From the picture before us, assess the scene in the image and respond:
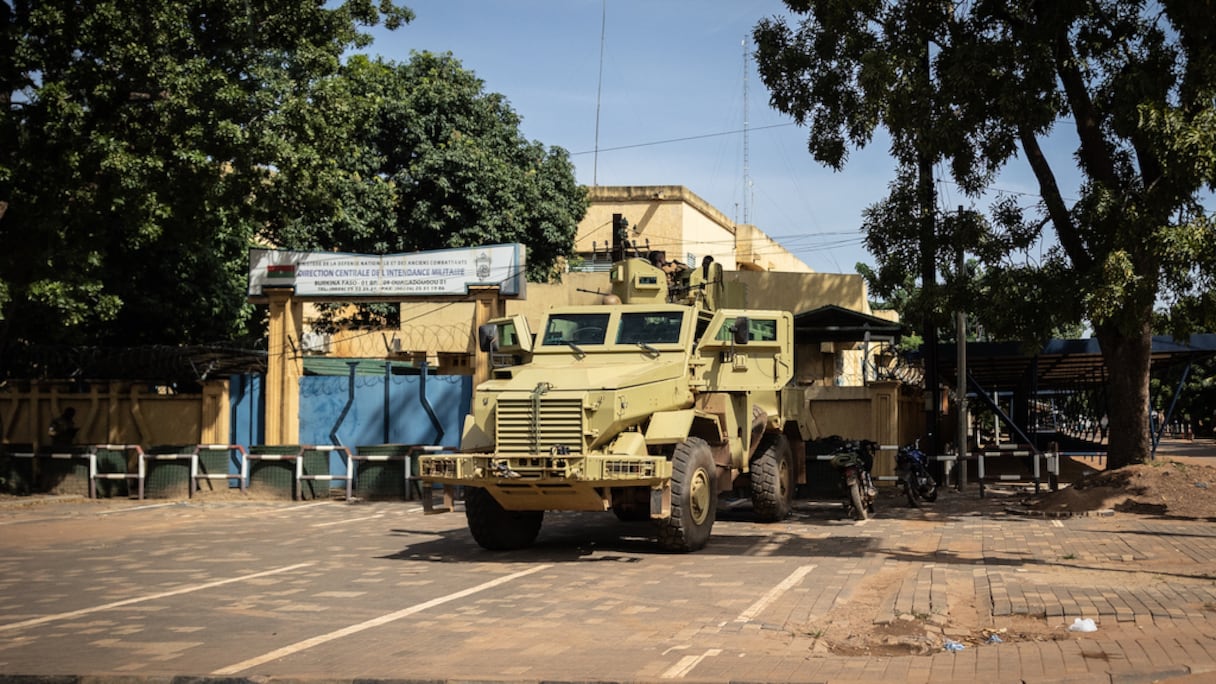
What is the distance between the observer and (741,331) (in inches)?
523

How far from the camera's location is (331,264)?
73.7 ft

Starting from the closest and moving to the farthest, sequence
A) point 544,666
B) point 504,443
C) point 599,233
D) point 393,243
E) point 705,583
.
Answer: point 544,666
point 705,583
point 504,443
point 393,243
point 599,233

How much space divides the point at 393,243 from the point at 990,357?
52.8 ft

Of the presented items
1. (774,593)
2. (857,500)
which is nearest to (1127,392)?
(857,500)

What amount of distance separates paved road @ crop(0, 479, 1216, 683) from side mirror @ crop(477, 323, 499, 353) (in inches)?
92.0

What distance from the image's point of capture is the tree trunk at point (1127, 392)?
16906mm

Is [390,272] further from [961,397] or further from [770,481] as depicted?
[961,397]

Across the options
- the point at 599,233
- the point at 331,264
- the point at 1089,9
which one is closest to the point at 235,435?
the point at 331,264

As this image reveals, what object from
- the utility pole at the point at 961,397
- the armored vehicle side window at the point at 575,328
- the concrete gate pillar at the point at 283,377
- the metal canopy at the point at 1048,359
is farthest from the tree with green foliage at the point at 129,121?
the metal canopy at the point at 1048,359

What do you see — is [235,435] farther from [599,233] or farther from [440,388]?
[599,233]

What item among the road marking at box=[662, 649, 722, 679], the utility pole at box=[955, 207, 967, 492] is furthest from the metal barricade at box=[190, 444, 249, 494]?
the road marking at box=[662, 649, 722, 679]

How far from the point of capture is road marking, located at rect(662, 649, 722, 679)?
22.0 ft

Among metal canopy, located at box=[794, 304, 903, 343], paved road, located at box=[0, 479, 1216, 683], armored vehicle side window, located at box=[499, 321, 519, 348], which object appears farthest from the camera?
metal canopy, located at box=[794, 304, 903, 343]

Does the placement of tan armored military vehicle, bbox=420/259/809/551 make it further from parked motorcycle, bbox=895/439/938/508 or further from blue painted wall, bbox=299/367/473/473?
blue painted wall, bbox=299/367/473/473
